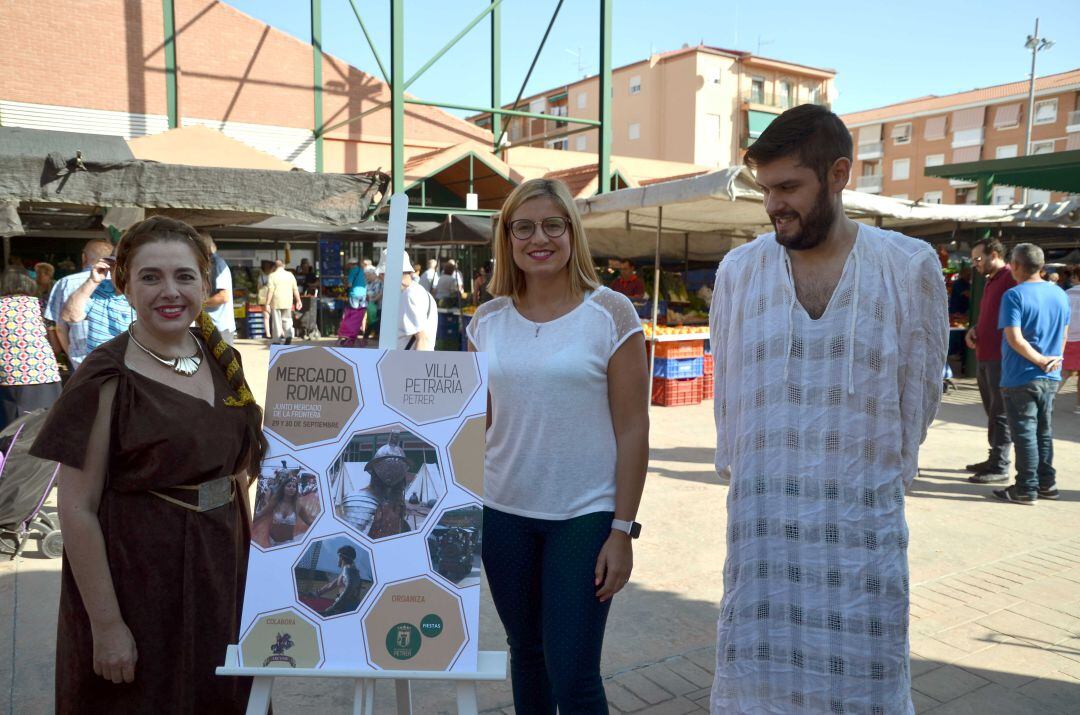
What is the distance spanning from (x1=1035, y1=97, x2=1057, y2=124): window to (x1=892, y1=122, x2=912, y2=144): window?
29.3 ft

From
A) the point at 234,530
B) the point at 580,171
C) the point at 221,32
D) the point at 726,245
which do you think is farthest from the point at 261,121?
the point at 234,530

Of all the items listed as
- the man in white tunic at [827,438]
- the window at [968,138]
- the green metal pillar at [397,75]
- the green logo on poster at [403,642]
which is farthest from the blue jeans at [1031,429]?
the window at [968,138]

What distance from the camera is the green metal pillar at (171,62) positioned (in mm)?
18016

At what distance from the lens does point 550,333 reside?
6.95 feet

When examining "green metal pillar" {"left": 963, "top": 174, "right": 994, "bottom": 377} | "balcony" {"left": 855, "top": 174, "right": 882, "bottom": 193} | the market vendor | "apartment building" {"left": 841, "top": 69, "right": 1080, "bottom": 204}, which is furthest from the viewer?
"balcony" {"left": 855, "top": 174, "right": 882, "bottom": 193}

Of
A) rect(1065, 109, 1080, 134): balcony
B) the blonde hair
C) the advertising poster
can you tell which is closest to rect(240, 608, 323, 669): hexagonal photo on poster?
the advertising poster

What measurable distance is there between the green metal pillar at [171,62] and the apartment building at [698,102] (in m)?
30.7

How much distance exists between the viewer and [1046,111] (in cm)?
5706

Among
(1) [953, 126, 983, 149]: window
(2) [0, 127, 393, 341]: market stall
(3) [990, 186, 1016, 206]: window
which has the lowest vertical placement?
(2) [0, 127, 393, 341]: market stall

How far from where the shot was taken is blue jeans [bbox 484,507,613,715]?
2.03 metres

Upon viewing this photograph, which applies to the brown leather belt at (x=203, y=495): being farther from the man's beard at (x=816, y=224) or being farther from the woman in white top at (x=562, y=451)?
the man's beard at (x=816, y=224)

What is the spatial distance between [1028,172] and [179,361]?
13186 millimetres

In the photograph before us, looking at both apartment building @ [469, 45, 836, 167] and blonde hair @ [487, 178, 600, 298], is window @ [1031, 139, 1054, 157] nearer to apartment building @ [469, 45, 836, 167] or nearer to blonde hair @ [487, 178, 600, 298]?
apartment building @ [469, 45, 836, 167]

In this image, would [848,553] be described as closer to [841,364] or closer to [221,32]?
[841,364]
